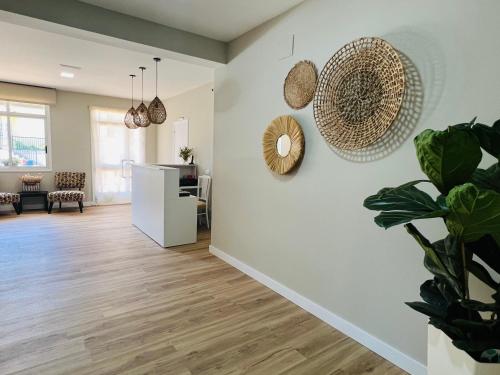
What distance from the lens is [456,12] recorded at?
163cm

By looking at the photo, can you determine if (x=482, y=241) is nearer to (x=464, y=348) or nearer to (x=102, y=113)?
(x=464, y=348)

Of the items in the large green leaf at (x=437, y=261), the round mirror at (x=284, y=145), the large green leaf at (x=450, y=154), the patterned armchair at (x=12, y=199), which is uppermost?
the round mirror at (x=284, y=145)

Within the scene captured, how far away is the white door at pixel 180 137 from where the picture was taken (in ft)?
21.1

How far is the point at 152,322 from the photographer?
2.35m

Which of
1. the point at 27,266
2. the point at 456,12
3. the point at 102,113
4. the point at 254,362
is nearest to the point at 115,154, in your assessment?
the point at 102,113

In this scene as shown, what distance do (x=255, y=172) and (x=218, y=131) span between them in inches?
35.9

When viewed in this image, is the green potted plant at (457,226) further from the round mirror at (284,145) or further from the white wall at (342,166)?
the round mirror at (284,145)

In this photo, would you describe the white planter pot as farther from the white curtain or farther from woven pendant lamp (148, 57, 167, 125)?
the white curtain

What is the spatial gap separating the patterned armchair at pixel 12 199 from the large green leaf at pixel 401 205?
7.05 metres

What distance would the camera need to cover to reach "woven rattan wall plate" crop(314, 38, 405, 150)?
1885 millimetres

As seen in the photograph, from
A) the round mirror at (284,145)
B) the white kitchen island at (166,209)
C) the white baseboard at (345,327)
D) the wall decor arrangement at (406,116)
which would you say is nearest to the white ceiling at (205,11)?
the round mirror at (284,145)

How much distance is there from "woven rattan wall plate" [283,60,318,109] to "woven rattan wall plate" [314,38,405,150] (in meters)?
0.09

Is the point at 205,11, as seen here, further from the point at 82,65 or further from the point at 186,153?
the point at 186,153

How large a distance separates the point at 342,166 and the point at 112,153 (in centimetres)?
668
